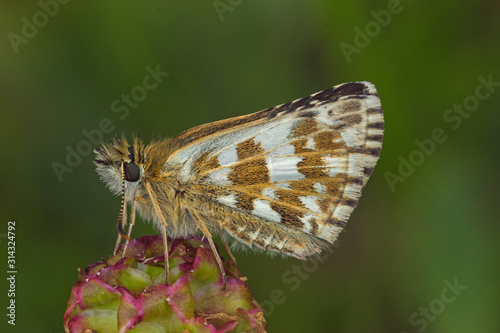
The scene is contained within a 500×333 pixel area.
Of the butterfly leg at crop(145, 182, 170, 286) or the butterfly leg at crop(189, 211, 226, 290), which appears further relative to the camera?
the butterfly leg at crop(189, 211, 226, 290)

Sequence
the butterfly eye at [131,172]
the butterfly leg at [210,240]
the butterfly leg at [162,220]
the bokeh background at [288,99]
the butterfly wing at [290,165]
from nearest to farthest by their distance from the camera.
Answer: the butterfly leg at [162,220]
the butterfly leg at [210,240]
the butterfly eye at [131,172]
the butterfly wing at [290,165]
the bokeh background at [288,99]

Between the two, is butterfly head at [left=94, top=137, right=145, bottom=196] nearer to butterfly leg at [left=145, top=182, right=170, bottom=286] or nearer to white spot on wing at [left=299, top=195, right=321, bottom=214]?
butterfly leg at [left=145, top=182, right=170, bottom=286]

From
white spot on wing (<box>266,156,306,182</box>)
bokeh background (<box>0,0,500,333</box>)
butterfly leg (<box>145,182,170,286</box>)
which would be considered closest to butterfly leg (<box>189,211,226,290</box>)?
butterfly leg (<box>145,182,170,286</box>)

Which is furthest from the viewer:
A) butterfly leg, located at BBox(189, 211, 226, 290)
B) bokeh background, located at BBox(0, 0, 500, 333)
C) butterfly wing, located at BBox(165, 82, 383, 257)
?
bokeh background, located at BBox(0, 0, 500, 333)

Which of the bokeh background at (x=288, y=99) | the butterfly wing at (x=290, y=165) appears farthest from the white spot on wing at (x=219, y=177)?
the bokeh background at (x=288, y=99)

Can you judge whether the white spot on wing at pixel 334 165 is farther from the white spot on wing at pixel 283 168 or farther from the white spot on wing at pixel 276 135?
the white spot on wing at pixel 276 135

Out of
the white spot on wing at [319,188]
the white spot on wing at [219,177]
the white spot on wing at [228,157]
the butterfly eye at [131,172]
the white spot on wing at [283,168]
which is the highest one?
the butterfly eye at [131,172]

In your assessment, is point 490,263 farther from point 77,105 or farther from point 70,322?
point 77,105
